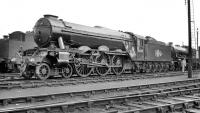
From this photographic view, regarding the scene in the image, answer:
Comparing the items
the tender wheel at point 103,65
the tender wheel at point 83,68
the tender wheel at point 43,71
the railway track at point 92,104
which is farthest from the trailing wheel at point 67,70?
the railway track at point 92,104

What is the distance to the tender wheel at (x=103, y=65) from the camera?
49.8 feet

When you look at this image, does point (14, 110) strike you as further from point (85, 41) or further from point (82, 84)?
point (85, 41)

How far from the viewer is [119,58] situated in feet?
55.9

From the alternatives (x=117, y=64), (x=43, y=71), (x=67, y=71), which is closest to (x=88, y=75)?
(x=67, y=71)

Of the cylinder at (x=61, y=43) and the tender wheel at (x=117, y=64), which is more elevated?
the cylinder at (x=61, y=43)

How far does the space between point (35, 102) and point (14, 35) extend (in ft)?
65.0

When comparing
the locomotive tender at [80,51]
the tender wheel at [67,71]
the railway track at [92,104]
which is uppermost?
the locomotive tender at [80,51]

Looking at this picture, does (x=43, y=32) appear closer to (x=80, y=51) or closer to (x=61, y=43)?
(x=61, y=43)

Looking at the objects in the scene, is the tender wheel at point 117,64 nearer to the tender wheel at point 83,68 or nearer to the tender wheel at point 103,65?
the tender wheel at point 103,65

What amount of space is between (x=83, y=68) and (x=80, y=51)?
3.90ft

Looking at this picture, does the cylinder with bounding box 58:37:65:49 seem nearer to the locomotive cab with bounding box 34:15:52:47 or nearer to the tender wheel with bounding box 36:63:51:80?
the locomotive cab with bounding box 34:15:52:47

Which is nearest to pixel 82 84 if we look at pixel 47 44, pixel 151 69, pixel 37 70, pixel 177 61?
pixel 37 70

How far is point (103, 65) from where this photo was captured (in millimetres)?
15188

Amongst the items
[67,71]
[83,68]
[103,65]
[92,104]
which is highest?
[103,65]
